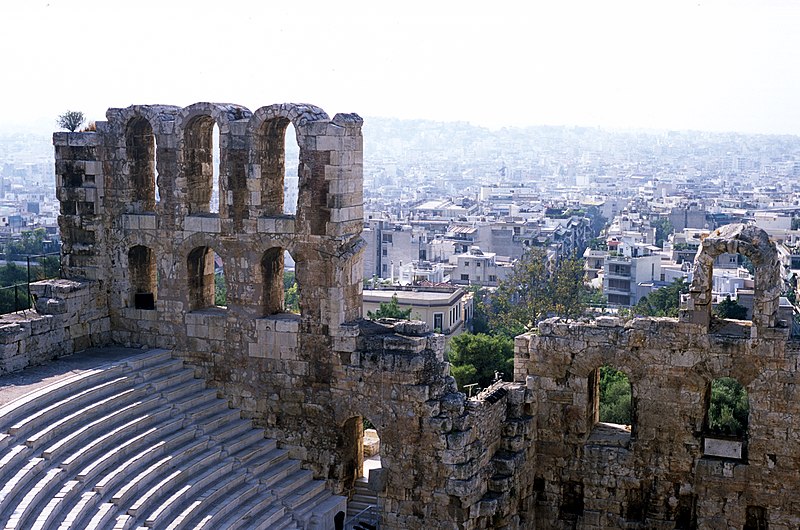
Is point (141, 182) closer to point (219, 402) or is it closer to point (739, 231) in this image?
point (219, 402)

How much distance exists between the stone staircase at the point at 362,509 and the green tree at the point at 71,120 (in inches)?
376

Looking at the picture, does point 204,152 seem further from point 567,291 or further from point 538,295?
point 538,295

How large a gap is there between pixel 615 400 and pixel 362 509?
12911mm

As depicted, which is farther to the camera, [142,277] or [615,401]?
[615,401]

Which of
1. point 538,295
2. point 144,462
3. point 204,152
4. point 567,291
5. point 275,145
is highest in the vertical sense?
point 275,145

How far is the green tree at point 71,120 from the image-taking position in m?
22.9

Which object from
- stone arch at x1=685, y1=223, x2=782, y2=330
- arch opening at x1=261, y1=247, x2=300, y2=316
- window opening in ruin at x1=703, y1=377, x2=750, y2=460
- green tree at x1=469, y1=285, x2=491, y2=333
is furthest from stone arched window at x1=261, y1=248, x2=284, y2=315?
green tree at x1=469, y1=285, x2=491, y2=333

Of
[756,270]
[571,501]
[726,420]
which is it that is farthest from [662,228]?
[756,270]

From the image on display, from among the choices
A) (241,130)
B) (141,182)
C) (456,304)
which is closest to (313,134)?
(241,130)

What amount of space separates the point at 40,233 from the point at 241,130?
269ft

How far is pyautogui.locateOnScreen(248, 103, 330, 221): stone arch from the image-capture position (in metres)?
19.7

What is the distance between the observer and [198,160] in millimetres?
21172

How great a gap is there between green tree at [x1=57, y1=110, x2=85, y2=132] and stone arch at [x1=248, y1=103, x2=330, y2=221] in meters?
5.04

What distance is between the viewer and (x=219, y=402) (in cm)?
2050
